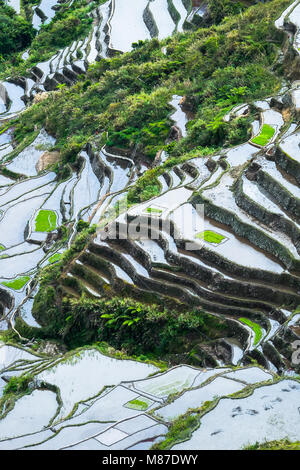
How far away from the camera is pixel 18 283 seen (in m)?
18.2

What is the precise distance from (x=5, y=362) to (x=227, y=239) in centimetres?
468

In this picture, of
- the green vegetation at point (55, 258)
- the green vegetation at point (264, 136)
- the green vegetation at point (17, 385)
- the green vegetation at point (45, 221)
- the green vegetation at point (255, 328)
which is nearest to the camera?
the green vegetation at point (255, 328)

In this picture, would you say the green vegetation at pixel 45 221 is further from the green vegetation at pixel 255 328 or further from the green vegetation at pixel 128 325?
the green vegetation at pixel 255 328

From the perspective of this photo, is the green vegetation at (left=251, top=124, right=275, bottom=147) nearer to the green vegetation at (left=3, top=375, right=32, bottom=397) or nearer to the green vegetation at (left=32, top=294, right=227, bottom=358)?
the green vegetation at (left=32, top=294, right=227, bottom=358)

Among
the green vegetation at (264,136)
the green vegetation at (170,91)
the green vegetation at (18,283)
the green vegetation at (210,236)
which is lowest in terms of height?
the green vegetation at (210,236)

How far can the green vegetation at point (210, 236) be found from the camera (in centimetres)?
1466

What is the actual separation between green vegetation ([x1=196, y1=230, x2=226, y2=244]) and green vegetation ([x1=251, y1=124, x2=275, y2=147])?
360 centimetres

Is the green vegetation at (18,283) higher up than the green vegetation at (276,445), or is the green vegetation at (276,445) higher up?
the green vegetation at (18,283)

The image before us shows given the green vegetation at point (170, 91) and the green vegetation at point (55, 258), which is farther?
the green vegetation at point (170, 91)

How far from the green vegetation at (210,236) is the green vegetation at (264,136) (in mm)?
3599

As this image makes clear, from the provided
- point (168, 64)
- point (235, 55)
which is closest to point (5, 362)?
point (235, 55)

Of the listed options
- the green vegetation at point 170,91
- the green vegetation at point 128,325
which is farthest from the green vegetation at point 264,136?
the green vegetation at point 128,325

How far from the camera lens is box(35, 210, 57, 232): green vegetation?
68.2 ft

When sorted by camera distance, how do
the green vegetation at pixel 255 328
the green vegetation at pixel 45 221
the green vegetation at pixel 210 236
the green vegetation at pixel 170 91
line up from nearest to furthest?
1. the green vegetation at pixel 255 328
2. the green vegetation at pixel 210 236
3. the green vegetation at pixel 45 221
4. the green vegetation at pixel 170 91
